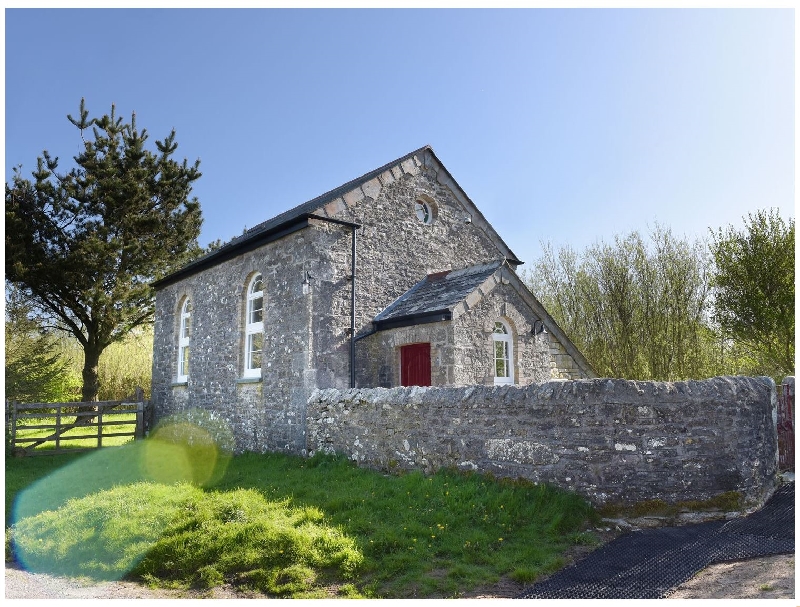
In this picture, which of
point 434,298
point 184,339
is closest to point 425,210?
point 434,298

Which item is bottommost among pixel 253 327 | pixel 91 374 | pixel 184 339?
pixel 91 374

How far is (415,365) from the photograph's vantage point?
12.3 m

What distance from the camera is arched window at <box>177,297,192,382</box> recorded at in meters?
17.2

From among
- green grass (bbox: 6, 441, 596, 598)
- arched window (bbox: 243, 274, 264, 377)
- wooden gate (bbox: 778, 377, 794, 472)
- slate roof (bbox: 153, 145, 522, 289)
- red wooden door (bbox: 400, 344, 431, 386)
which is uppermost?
slate roof (bbox: 153, 145, 522, 289)

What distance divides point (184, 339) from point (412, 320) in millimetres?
8655

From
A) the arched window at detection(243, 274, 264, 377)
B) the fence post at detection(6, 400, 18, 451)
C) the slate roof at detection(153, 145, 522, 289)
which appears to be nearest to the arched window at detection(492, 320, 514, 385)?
the slate roof at detection(153, 145, 522, 289)

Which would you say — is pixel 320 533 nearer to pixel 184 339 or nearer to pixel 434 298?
pixel 434 298

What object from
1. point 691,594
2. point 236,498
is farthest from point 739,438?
point 236,498

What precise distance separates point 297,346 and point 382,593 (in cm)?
728

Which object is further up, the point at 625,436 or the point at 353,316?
the point at 353,316

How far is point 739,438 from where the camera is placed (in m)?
7.77

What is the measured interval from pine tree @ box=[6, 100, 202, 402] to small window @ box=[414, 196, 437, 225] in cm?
1274

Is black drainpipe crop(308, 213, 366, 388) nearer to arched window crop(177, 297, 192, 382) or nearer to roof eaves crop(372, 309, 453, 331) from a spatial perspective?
roof eaves crop(372, 309, 453, 331)

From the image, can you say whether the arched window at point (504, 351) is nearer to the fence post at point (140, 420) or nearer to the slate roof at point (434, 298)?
the slate roof at point (434, 298)
